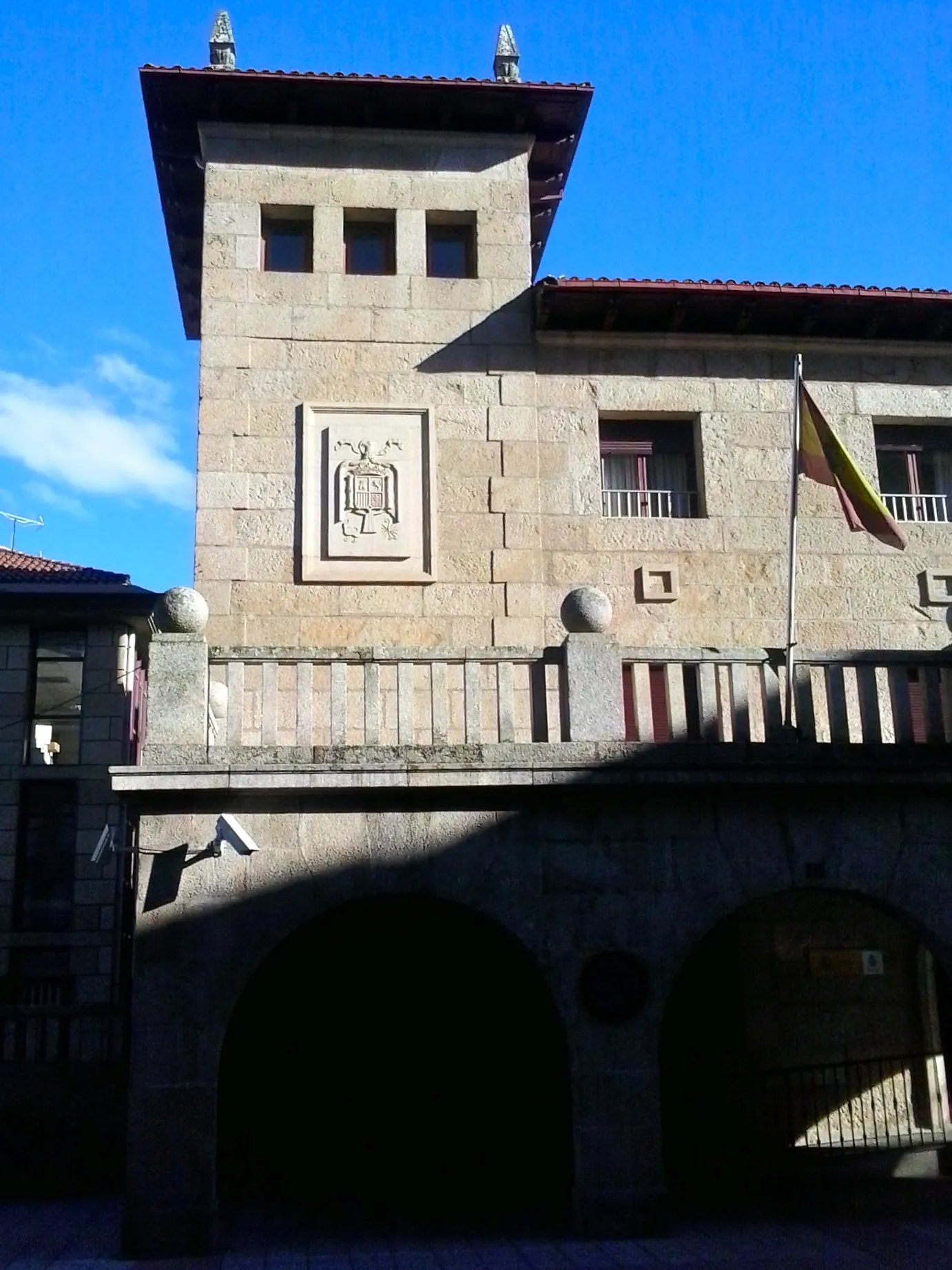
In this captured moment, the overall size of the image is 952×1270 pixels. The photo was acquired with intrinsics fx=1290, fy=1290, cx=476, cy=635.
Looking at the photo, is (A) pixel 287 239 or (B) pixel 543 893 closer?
(B) pixel 543 893

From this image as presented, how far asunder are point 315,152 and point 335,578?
5.15m

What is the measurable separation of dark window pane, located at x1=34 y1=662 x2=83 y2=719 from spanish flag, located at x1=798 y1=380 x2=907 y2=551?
11567 mm

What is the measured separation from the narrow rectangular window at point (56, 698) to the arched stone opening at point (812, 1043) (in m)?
9.94

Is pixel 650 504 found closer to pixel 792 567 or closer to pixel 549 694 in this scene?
pixel 792 567

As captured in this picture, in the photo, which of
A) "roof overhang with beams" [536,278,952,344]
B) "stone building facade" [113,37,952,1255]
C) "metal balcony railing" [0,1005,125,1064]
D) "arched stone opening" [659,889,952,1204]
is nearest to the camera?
"stone building facade" [113,37,952,1255]

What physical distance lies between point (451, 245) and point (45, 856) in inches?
401

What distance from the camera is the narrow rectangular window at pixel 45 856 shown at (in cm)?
1806

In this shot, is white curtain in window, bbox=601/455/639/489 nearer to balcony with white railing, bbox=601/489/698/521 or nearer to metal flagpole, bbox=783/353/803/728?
balcony with white railing, bbox=601/489/698/521

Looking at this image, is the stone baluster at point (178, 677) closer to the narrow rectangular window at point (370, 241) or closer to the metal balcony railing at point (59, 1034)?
the metal balcony railing at point (59, 1034)

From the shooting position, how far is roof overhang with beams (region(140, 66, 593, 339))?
46.5 feet

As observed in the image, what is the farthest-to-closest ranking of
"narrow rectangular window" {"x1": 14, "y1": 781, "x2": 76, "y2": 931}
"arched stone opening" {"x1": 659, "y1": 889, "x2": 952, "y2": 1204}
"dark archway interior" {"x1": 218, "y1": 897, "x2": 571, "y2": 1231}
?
"narrow rectangular window" {"x1": 14, "y1": 781, "x2": 76, "y2": 931}, "arched stone opening" {"x1": 659, "y1": 889, "x2": 952, "y2": 1204}, "dark archway interior" {"x1": 218, "y1": 897, "x2": 571, "y2": 1231}

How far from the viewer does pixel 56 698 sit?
1889 cm

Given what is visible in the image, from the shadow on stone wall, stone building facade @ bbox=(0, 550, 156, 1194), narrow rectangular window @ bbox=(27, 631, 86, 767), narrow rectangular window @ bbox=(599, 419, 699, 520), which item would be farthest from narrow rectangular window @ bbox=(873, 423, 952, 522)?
narrow rectangular window @ bbox=(27, 631, 86, 767)

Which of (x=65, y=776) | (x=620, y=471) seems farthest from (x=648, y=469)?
(x=65, y=776)
